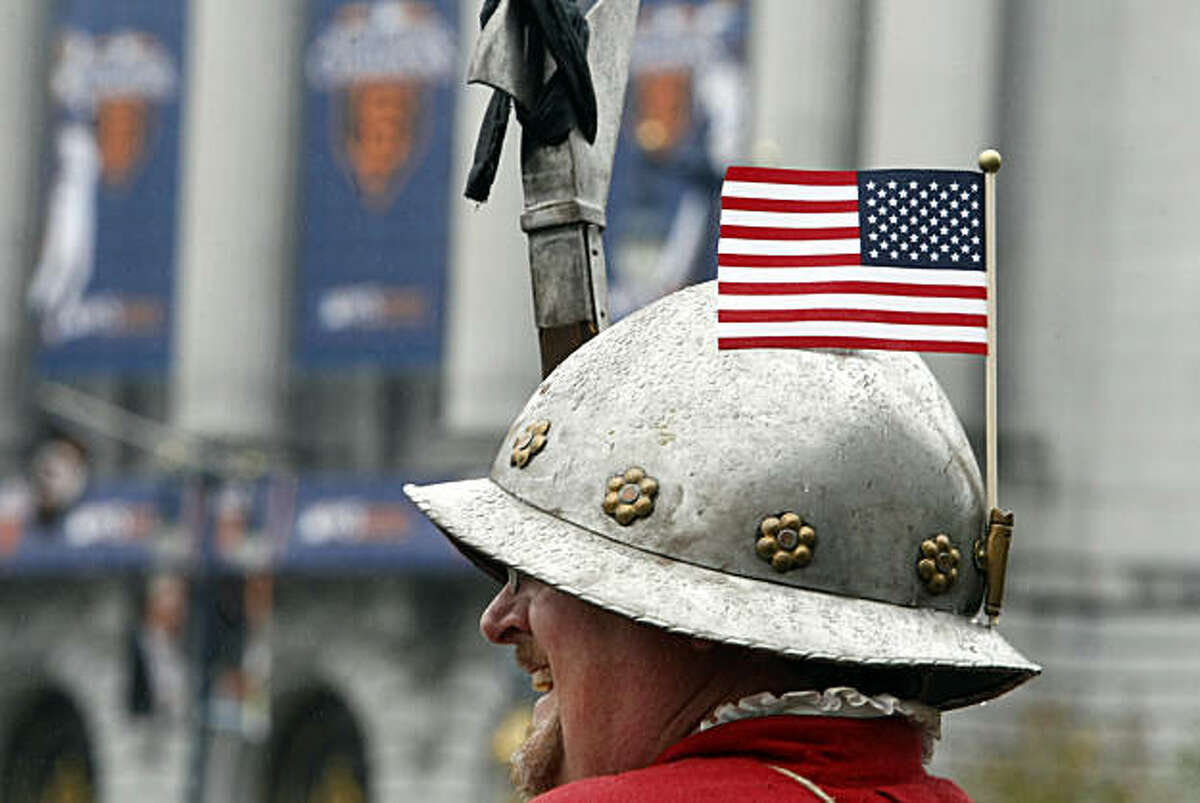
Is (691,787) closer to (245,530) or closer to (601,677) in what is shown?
(601,677)

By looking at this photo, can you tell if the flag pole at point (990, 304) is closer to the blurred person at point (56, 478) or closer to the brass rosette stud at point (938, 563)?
the brass rosette stud at point (938, 563)

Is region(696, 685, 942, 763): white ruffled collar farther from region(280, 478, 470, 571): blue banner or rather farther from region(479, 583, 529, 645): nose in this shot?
region(280, 478, 470, 571): blue banner

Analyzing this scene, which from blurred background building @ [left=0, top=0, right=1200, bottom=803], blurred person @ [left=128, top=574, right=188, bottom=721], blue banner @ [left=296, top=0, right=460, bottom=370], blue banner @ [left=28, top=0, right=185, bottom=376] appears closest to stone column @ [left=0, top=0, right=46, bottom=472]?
blurred background building @ [left=0, top=0, right=1200, bottom=803]

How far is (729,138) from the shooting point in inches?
1645

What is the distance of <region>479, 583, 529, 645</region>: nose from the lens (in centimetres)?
326

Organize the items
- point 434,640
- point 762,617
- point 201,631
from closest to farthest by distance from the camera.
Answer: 1. point 762,617
2. point 201,631
3. point 434,640

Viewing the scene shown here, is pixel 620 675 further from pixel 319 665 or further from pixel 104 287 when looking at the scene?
pixel 104 287

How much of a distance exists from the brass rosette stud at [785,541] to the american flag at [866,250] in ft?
0.83

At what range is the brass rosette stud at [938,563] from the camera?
3.20 meters

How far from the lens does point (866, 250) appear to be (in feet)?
11.4

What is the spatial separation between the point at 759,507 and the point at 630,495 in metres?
0.14

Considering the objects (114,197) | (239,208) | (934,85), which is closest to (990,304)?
(934,85)

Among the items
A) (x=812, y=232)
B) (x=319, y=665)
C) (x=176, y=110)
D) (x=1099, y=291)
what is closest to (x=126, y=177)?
(x=176, y=110)

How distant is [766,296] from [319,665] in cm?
4040
